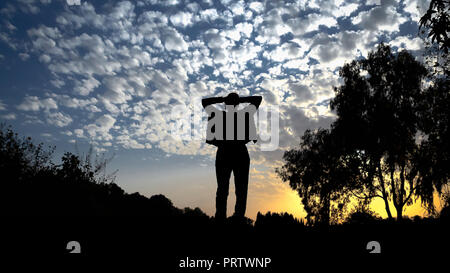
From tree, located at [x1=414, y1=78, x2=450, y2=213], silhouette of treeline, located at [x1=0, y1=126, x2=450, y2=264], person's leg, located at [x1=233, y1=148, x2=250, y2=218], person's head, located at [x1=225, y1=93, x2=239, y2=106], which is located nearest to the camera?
silhouette of treeline, located at [x1=0, y1=126, x2=450, y2=264]

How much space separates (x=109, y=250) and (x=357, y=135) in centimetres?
2096

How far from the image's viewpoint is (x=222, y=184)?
5.34 meters

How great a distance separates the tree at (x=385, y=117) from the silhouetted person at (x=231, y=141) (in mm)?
17308

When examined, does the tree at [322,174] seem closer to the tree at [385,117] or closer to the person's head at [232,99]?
the tree at [385,117]

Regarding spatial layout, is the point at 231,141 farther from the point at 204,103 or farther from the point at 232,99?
the point at 204,103

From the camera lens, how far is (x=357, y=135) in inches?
771

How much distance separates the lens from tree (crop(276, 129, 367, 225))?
21.2m

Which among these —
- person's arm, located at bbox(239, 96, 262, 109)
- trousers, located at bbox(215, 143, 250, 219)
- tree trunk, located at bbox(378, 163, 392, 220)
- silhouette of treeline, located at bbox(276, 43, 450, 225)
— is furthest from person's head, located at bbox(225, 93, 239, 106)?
tree trunk, located at bbox(378, 163, 392, 220)

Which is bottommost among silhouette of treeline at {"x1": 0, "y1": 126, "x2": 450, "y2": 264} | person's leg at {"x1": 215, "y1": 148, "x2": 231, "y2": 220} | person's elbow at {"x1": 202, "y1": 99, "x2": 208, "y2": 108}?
silhouette of treeline at {"x1": 0, "y1": 126, "x2": 450, "y2": 264}

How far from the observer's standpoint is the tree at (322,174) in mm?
21188

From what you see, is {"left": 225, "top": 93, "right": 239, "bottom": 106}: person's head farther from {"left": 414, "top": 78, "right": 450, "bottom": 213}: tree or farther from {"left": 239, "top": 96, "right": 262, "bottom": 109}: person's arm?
{"left": 414, "top": 78, "right": 450, "bottom": 213}: tree

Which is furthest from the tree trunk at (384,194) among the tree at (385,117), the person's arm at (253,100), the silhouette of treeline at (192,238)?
the person's arm at (253,100)

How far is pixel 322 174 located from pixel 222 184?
23.7 meters

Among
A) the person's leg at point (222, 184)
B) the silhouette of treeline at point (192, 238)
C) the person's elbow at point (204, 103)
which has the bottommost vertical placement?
the silhouette of treeline at point (192, 238)
